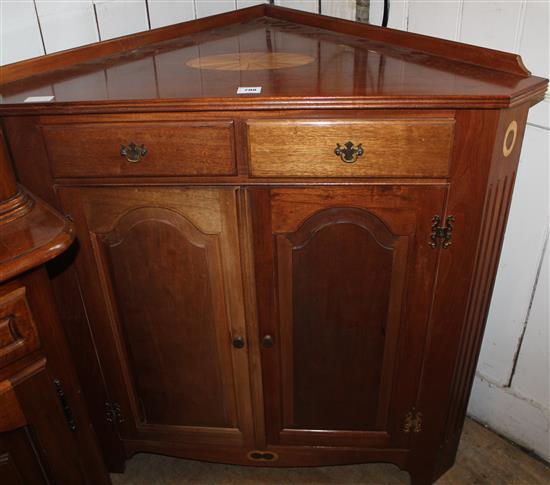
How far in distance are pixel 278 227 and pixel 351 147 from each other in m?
0.22

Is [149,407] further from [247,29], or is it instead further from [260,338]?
[247,29]

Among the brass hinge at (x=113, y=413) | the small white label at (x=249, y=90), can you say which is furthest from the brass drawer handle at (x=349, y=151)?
the brass hinge at (x=113, y=413)

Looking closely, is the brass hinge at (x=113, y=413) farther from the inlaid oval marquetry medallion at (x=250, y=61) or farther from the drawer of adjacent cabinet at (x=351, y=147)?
the inlaid oval marquetry medallion at (x=250, y=61)

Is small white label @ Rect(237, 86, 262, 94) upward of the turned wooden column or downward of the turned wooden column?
upward

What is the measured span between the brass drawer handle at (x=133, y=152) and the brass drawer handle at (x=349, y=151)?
358 millimetres

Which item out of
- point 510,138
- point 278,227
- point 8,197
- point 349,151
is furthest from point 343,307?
point 8,197

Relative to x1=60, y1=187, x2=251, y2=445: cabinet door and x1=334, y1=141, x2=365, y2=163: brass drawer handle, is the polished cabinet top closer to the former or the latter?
x1=334, y1=141, x2=365, y2=163: brass drawer handle

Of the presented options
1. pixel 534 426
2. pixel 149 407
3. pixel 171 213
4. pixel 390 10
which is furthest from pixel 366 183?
pixel 534 426

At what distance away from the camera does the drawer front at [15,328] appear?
0.78m

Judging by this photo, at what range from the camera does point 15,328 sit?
0.81m

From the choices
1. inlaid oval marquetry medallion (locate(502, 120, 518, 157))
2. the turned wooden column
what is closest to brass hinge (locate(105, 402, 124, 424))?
the turned wooden column

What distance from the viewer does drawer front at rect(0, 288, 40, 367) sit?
0.78 m

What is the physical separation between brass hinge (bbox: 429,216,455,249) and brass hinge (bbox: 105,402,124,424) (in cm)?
86

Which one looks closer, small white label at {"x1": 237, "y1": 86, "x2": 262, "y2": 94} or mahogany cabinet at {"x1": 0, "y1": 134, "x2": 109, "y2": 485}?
mahogany cabinet at {"x1": 0, "y1": 134, "x2": 109, "y2": 485}
